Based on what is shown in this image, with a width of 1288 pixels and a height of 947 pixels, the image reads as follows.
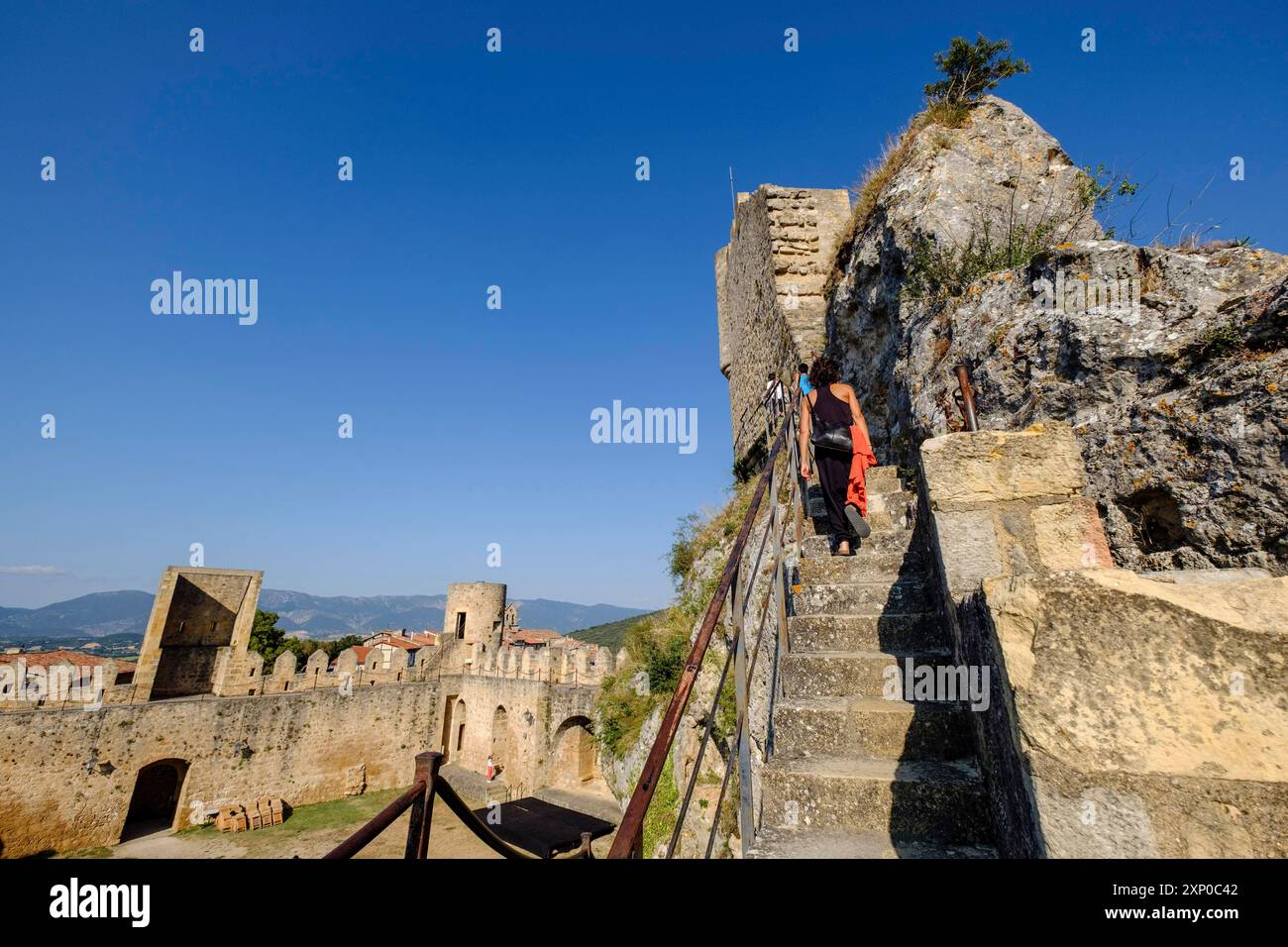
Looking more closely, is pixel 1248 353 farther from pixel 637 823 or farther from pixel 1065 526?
pixel 637 823

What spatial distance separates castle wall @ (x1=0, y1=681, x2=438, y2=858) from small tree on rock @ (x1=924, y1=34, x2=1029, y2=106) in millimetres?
24713

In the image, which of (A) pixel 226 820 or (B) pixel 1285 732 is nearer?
(B) pixel 1285 732

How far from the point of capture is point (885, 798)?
7.91 feet

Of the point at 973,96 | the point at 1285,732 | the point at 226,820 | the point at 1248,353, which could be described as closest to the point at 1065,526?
the point at 1248,353

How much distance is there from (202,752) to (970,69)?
2602 cm

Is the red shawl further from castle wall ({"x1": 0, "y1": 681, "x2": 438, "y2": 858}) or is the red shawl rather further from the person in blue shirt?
castle wall ({"x1": 0, "y1": 681, "x2": 438, "y2": 858})

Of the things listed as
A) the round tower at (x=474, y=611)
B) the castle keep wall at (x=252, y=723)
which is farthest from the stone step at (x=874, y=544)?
the round tower at (x=474, y=611)

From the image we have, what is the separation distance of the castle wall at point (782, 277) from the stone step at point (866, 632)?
5560mm

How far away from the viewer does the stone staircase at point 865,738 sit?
2.29m

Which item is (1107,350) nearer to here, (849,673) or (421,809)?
(849,673)

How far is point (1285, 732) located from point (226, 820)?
81.2 feet

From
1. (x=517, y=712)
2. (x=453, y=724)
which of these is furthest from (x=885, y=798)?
(x=453, y=724)

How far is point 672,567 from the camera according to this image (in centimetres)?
1088

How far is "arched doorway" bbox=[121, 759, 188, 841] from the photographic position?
60.4ft
